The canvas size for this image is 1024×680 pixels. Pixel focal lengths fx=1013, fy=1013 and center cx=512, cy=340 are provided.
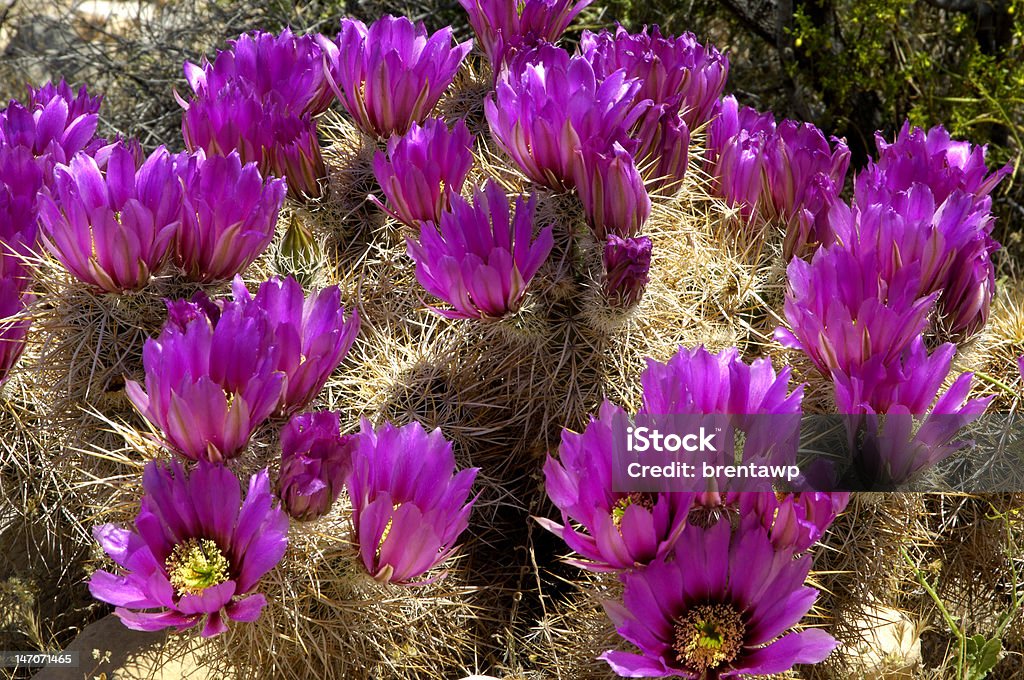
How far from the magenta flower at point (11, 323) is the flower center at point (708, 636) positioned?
3.30ft

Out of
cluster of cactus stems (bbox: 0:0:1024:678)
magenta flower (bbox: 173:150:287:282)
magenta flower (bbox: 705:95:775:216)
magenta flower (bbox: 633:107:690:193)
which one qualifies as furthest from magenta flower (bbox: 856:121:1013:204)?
magenta flower (bbox: 173:150:287:282)

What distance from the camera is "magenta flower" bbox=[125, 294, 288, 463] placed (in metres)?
1.16

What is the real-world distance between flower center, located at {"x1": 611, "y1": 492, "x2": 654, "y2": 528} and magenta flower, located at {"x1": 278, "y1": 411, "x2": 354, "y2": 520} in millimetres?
316

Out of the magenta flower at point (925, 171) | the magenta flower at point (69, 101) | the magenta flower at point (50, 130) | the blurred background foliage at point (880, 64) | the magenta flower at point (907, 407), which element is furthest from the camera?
the blurred background foliage at point (880, 64)

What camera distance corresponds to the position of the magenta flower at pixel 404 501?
1.16m

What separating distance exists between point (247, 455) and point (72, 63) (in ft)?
9.21

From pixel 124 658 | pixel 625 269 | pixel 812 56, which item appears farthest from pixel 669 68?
pixel 124 658

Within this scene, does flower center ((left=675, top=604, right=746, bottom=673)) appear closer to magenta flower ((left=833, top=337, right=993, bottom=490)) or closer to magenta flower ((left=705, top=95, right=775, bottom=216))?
magenta flower ((left=833, top=337, right=993, bottom=490))

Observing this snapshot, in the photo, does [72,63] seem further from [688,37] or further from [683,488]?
[683,488]

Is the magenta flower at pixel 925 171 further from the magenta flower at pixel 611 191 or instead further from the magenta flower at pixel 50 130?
the magenta flower at pixel 50 130

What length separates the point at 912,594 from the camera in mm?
1521

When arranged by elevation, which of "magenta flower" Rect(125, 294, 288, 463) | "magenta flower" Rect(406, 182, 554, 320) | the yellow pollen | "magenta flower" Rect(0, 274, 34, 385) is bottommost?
"magenta flower" Rect(0, 274, 34, 385)

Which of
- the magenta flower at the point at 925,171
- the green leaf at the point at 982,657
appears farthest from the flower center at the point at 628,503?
the magenta flower at the point at 925,171

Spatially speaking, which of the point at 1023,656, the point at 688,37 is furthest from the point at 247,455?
the point at 1023,656
